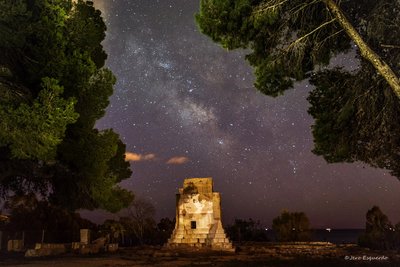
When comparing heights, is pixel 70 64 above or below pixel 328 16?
below

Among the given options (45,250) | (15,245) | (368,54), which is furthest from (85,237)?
(368,54)

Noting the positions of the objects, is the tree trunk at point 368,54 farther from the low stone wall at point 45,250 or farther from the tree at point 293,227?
the tree at point 293,227

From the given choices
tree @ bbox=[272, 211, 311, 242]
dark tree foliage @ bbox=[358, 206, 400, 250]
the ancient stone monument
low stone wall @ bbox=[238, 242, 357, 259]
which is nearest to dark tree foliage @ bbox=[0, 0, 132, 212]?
low stone wall @ bbox=[238, 242, 357, 259]

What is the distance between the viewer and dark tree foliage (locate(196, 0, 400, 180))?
485 inches

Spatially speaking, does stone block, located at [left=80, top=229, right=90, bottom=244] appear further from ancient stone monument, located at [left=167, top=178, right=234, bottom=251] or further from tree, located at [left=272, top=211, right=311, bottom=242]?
tree, located at [left=272, top=211, right=311, bottom=242]

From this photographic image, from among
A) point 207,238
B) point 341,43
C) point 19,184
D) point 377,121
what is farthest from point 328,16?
Answer: point 207,238

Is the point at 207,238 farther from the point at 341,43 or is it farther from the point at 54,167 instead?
the point at 341,43

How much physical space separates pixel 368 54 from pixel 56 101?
9674mm

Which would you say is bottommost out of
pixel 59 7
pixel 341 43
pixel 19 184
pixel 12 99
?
pixel 19 184

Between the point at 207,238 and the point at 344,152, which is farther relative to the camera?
the point at 207,238

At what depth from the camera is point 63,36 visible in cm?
1374

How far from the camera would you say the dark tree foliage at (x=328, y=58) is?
12.3m

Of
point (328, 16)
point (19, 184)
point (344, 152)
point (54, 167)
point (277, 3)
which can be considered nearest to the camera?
point (277, 3)

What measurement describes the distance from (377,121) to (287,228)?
3831cm
